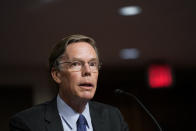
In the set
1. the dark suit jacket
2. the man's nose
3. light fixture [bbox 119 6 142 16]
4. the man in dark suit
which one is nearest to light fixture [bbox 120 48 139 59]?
light fixture [bbox 119 6 142 16]

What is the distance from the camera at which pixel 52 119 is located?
1499mm

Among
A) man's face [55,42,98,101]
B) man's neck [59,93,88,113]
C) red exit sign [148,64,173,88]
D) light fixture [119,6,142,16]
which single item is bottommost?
red exit sign [148,64,173,88]

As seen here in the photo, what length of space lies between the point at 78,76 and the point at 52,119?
23 cm

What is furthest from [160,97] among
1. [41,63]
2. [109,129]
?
[109,129]

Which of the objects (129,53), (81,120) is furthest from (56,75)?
(129,53)

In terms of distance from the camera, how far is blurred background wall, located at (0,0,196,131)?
12.3 ft

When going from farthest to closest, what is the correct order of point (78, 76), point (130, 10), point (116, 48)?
1. point (116, 48)
2. point (130, 10)
3. point (78, 76)

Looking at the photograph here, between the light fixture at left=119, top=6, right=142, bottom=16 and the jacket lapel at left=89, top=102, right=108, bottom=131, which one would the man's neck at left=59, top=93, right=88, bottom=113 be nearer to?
the jacket lapel at left=89, top=102, right=108, bottom=131

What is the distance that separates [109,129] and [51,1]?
2.33m

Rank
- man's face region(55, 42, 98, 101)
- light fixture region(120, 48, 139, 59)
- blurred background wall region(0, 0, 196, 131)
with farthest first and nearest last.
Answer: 1. light fixture region(120, 48, 139, 59)
2. blurred background wall region(0, 0, 196, 131)
3. man's face region(55, 42, 98, 101)

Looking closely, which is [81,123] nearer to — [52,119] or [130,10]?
[52,119]

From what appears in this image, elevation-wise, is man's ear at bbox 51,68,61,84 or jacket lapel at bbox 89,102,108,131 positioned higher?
man's ear at bbox 51,68,61,84

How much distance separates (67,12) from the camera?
3.70m

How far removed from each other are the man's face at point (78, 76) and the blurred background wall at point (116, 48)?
2106mm
